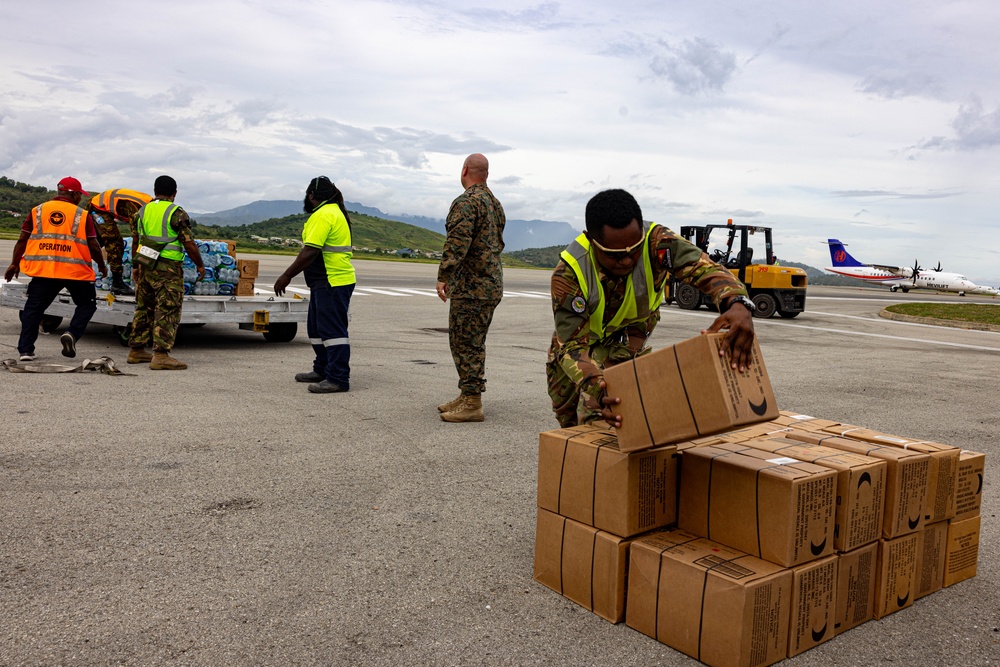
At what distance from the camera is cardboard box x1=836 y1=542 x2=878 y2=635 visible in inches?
131

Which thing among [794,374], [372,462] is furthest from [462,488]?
[794,374]

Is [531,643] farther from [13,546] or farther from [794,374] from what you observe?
[794,374]

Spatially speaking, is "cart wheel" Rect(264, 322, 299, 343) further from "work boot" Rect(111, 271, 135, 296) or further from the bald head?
the bald head

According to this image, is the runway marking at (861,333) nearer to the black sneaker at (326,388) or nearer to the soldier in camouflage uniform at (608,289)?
the black sneaker at (326,388)

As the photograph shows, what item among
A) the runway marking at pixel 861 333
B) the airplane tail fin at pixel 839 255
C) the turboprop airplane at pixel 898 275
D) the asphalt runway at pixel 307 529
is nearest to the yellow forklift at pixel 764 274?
the runway marking at pixel 861 333

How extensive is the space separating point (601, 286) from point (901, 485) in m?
1.58

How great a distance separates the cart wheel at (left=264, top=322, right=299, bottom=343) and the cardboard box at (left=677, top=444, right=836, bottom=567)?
9566mm

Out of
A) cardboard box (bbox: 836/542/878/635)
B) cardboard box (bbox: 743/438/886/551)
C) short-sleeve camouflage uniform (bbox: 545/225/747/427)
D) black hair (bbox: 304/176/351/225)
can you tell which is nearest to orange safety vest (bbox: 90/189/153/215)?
black hair (bbox: 304/176/351/225)

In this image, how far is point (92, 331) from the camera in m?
12.3

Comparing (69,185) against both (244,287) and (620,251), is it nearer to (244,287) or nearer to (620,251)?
(244,287)

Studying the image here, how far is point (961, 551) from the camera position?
3938mm

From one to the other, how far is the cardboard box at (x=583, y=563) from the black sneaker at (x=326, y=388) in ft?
16.0

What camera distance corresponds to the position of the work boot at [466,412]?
23.6ft

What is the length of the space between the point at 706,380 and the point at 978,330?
2022 centimetres
